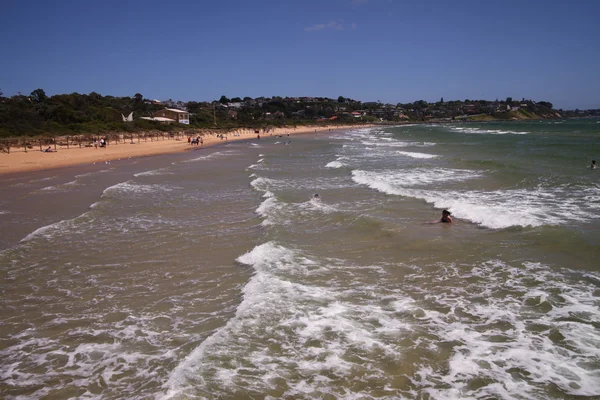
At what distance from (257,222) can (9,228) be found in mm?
7040

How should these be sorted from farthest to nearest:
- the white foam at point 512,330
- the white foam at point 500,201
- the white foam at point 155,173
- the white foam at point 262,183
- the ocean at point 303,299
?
the white foam at point 155,173
the white foam at point 262,183
the white foam at point 500,201
the ocean at point 303,299
the white foam at point 512,330

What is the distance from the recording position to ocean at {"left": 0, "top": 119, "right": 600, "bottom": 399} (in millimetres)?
4801

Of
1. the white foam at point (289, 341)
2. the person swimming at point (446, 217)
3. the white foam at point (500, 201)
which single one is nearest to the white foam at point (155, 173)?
the white foam at point (500, 201)

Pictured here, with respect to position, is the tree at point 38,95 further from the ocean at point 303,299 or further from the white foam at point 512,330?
the white foam at point 512,330

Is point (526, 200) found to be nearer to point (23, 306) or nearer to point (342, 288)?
point (342, 288)

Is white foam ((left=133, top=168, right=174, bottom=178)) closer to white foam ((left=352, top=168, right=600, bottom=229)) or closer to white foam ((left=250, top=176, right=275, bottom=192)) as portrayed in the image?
white foam ((left=250, top=176, right=275, bottom=192))

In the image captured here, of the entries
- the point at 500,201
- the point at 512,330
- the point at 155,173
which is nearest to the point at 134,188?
the point at 155,173

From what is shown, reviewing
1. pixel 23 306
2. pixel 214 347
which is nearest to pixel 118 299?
pixel 23 306

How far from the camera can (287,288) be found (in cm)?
732

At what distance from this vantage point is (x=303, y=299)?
22.5 ft

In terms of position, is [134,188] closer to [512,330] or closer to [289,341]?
[289,341]

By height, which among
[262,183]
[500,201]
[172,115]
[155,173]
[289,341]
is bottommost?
[289,341]

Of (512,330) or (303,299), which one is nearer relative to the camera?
(512,330)

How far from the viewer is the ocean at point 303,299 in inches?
189
